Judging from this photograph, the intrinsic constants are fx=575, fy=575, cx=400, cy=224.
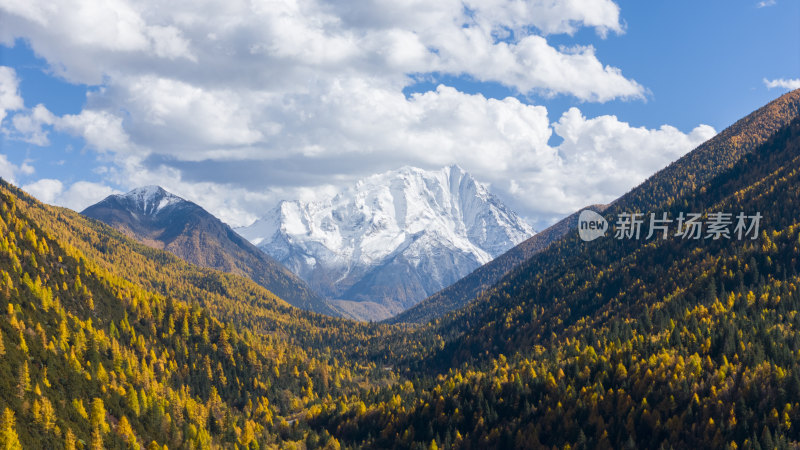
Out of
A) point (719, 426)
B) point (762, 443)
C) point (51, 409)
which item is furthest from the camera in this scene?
point (51, 409)

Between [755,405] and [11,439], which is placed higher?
[11,439]

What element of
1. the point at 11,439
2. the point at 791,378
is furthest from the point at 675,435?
the point at 11,439

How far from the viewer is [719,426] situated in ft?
600

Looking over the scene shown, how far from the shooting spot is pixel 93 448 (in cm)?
19325

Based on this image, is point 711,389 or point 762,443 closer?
point 762,443

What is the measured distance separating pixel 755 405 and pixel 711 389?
14.0 meters

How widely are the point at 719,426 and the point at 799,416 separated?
22739 millimetres

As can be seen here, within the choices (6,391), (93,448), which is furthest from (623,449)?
(6,391)

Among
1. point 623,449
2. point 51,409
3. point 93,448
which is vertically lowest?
point 623,449

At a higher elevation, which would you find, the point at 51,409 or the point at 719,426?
the point at 51,409

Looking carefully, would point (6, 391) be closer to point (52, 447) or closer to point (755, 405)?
point (52, 447)

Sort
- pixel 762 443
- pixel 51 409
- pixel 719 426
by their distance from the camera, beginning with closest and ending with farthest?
pixel 762 443 → pixel 719 426 → pixel 51 409

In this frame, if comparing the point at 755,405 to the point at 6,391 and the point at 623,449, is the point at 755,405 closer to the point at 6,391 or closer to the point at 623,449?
the point at 623,449

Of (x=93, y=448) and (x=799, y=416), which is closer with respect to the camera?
(x=799, y=416)
